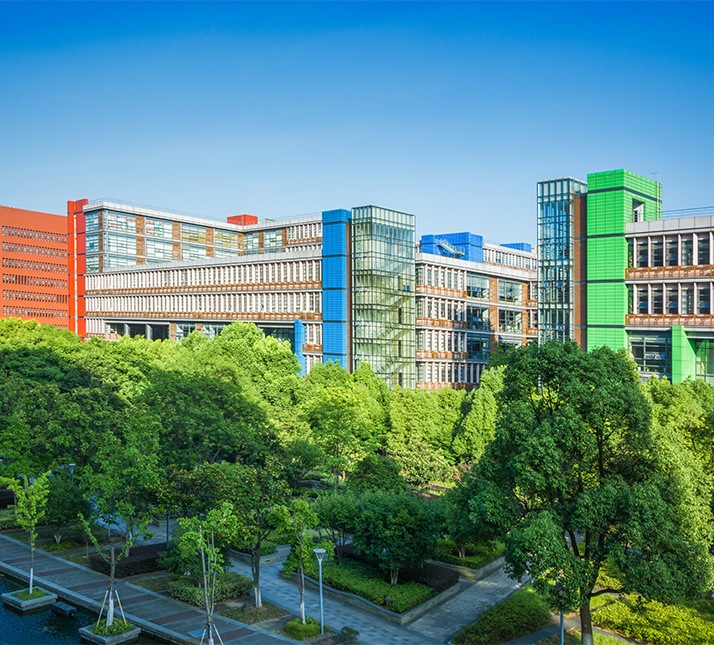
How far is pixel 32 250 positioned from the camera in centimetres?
11725

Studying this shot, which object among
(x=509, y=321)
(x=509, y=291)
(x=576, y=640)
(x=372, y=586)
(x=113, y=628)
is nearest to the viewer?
(x=576, y=640)

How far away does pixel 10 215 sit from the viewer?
116 meters

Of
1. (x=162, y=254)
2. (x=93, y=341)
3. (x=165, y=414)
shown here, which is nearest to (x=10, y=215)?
(x=162, y=254)

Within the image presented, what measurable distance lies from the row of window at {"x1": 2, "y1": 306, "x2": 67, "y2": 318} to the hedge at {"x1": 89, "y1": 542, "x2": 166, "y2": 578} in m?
87.3

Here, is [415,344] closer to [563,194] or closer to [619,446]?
[563,194]

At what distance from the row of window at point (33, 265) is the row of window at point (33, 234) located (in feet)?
12.6

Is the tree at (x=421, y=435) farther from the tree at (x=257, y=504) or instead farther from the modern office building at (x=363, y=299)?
the modern office building at (x=363, y=299)

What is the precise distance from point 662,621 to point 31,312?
353 ft

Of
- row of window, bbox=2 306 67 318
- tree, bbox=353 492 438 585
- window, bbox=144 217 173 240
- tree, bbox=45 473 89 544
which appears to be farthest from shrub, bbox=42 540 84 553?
window, bbox=144 217 173 240

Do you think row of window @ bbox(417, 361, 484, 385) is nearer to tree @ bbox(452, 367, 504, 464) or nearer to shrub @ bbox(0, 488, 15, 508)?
tree @ bbox(452, 367, 504, 464)

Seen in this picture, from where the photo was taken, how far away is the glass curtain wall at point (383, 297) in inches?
2933

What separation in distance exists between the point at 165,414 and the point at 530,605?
23758mm

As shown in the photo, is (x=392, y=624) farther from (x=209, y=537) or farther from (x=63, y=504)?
(x=63, y=504)

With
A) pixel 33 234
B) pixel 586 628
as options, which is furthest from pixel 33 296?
pixel 586 628
